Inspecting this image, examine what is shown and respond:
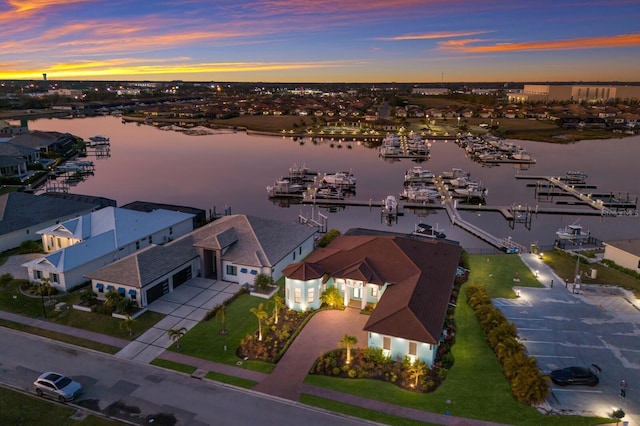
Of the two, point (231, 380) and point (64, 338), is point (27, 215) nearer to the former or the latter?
point (64, 338)

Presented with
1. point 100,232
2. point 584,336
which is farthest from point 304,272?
point 100,232

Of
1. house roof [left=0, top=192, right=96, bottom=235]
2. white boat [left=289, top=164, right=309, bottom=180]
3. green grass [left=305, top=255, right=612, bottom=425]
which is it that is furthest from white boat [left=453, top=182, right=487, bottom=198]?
house roof [left=0, top=192, right=96, bottom=235]

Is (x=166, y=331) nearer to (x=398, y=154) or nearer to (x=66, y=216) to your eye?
(x=66, y=216)

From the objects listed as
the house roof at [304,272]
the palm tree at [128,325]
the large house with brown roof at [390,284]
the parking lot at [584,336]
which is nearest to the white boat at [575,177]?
the parking lot at [584,336]

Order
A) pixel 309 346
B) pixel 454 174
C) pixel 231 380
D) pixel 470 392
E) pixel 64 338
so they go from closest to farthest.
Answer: pixel 470 392
pixel 231 380
pixel 309 346
pixel 64 338
pixel 454 174

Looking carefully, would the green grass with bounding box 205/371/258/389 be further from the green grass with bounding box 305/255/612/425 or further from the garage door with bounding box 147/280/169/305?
the garage door with bounding box 147/280/169/305

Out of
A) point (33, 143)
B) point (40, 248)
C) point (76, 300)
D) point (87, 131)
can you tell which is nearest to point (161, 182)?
point (33, 143)
